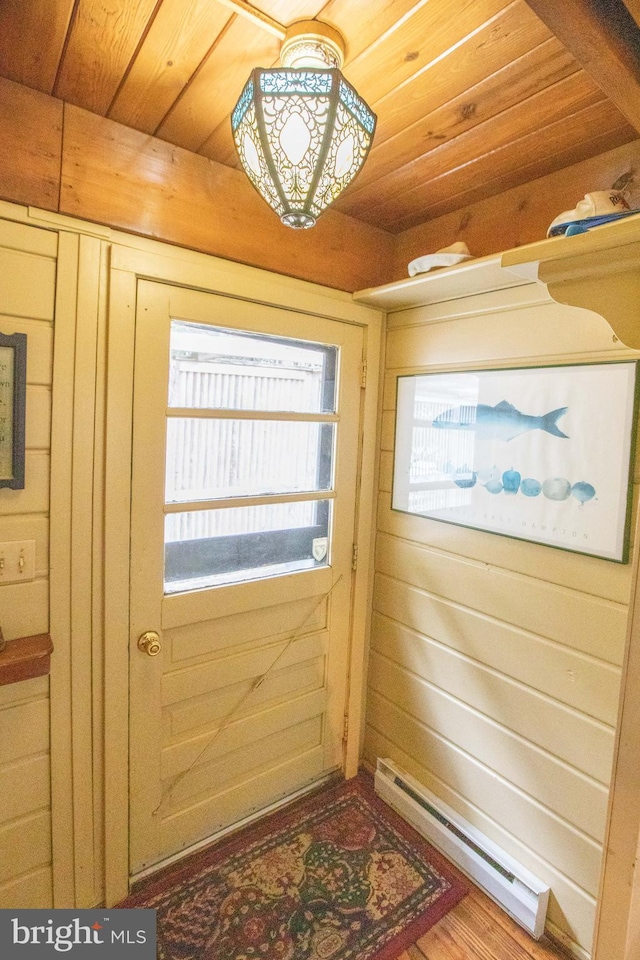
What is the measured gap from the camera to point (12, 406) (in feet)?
3.97

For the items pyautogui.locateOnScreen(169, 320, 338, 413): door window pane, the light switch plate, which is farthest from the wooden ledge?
pyautogui.locateOnScreen(169, 320, 338, 413): door window pane

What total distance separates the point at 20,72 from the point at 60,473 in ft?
3.20

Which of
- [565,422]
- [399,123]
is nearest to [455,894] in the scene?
[565,422]

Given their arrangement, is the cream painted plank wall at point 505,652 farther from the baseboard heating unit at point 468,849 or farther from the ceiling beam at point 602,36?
the ceiling beam at point 602,36

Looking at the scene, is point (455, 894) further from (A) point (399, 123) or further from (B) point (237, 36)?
(B) point (237, 36)

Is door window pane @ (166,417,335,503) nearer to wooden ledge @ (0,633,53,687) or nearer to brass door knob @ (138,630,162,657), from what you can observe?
brass door knob @ (138,630,162,657)

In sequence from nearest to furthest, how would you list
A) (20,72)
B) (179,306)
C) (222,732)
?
(20,72), (179,306), (222,732)

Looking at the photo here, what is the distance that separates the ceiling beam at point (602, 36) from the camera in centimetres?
67

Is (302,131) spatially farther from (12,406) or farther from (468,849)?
(468,849)

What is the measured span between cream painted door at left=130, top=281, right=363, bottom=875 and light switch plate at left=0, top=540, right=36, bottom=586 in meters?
0.27

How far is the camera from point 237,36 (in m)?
0.98

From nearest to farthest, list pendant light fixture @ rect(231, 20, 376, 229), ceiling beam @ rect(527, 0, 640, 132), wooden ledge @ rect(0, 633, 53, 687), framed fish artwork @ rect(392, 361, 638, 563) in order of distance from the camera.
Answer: ceiling beam @ rect(527, 0, 640, 132)
pendant light fixture @ rect(231, 20, 376, 229)
wooden ledge @ rect(0, 633, 53, 687)
framed fish artwork @ rect(392, 361, 638, 563)

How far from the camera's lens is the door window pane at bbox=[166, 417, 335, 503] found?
152 centimetres

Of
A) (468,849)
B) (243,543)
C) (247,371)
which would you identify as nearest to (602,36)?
(247,371)
